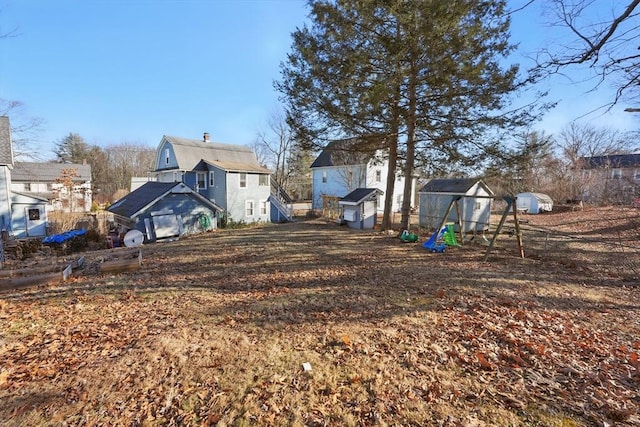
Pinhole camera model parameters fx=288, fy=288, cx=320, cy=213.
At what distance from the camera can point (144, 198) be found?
57.2 feet

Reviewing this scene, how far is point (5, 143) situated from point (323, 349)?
23.9 m

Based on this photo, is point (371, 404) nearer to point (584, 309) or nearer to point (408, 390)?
point (408, 390)

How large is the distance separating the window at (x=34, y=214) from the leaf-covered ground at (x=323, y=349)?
19436mm

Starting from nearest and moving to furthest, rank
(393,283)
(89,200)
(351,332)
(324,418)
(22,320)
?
(324,418), (351,332), (22,320), (393,283), (89,200)

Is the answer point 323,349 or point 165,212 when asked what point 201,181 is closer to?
point 165,212

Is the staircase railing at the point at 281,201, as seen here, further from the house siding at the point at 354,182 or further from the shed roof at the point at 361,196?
the shed roof at the point at 361,196

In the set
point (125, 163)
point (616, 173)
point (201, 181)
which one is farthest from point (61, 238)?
point (616, 173)

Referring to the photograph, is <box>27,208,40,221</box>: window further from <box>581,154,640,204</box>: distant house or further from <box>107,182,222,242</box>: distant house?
<box>581,154,640,204</box>: distant house

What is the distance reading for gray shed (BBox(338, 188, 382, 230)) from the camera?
727 inches

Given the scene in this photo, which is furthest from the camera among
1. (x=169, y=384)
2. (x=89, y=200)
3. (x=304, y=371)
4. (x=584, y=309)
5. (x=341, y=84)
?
(x=89, y=200)

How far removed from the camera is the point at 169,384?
11.7ft

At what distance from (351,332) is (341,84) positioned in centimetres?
951

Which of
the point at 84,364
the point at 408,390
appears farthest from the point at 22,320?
the point at 408,390

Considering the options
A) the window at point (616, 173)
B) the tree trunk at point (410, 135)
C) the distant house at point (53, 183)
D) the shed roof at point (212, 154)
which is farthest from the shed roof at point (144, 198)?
the window at point (616, 173)
